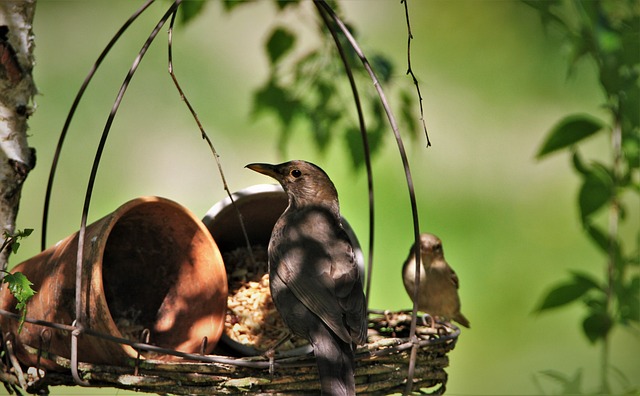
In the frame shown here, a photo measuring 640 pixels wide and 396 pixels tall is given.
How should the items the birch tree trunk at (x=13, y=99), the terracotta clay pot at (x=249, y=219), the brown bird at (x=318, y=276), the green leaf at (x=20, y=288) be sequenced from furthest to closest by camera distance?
the terracotta clay pot at (x=249, y=219) → the birch tree trunk at (x=13, y=99) → the brown bird at (x=318, y=276) → the green leaf at (x=20, y=288)

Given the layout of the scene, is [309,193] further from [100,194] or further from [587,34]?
[100,194]

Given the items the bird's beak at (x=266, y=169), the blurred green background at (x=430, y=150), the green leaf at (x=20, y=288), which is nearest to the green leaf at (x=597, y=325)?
the bird's beak at (x=266, y=169)

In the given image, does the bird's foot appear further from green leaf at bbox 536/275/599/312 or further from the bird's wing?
green leaf at bbox 536/275/599/312

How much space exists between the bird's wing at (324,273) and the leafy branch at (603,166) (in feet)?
1.84

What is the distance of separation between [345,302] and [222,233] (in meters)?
0.81

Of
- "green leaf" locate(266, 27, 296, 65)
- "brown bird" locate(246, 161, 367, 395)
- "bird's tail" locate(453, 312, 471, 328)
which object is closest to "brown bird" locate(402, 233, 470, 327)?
"bird's tail" locate(453, 312, 471, 328)

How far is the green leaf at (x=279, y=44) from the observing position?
340 centimetres

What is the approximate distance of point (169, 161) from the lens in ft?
20.7

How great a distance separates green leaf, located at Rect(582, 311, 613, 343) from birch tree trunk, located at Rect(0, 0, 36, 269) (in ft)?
5.65

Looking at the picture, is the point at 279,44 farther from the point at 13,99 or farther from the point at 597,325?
the point at 597,325

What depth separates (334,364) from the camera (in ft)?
7.04

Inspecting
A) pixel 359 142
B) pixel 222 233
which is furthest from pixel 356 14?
pixel 222 233

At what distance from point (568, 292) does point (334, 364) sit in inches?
30.2

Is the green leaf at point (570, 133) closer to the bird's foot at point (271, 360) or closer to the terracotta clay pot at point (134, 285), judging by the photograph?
the bird's foot at point (271, 360)
